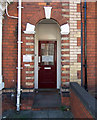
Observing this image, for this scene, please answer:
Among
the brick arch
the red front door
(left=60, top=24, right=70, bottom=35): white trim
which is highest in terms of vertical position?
the brick arch

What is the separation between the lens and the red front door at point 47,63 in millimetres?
5156

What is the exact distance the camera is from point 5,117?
10.1 feet

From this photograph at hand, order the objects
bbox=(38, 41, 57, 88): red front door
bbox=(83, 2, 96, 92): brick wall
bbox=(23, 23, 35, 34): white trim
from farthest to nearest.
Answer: bbox=(38, 41, 57, 88): red front door → bbox=(83, 2, 96, 92): brick wall → bbox=(23, 23, 35, 34): white trim

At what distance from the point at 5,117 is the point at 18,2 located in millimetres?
3548

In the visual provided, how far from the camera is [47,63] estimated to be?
205 inches

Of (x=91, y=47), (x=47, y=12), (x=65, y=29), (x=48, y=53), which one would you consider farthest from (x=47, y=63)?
(x=47, y=12)

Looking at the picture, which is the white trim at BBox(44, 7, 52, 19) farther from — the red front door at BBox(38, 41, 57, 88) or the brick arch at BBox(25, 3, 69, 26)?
the red front door at BBox(38, 41, 57, 88)

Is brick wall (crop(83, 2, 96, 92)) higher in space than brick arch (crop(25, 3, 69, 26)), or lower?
lower

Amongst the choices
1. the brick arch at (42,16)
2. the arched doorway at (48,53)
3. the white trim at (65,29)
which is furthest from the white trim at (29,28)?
the arched doorway at (48,53)

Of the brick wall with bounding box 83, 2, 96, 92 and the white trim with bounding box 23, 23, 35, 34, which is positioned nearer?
the white trim with bounding box 23, 23, 35, 34

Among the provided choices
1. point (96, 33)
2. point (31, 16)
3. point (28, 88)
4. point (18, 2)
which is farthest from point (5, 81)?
point (96, 33)

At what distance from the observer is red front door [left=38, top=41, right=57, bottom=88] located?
516 centimetres

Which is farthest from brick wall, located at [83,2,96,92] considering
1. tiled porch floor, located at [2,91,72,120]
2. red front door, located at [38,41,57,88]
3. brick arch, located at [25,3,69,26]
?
red front door, located at [38,41,57,88]

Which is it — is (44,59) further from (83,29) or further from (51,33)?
(83,29)
